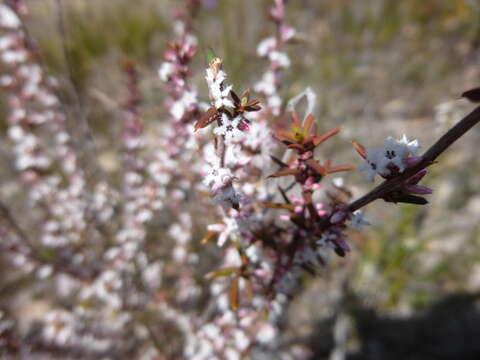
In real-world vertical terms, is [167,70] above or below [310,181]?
above

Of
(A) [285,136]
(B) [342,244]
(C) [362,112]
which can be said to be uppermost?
(C) [362,112]

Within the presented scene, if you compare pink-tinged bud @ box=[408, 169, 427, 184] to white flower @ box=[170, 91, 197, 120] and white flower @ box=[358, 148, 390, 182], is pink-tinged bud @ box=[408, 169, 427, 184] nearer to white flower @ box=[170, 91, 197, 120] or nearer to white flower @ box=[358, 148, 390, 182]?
white flower @ box=[358, 148, 390, 182]

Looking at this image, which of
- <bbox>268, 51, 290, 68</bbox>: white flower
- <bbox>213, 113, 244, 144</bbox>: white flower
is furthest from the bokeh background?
<bbox>213, 113, 244, 144</bbox>: white flower

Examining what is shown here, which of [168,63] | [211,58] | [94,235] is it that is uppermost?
[94,235]

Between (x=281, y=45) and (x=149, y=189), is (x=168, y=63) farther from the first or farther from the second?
(x=149, y=189)

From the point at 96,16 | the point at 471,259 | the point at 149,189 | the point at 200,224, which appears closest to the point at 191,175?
the point at 149,189

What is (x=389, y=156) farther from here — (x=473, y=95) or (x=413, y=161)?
(x=473, y=95)

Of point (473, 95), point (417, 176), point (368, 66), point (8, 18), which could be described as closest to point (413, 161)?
point (417, 176)
